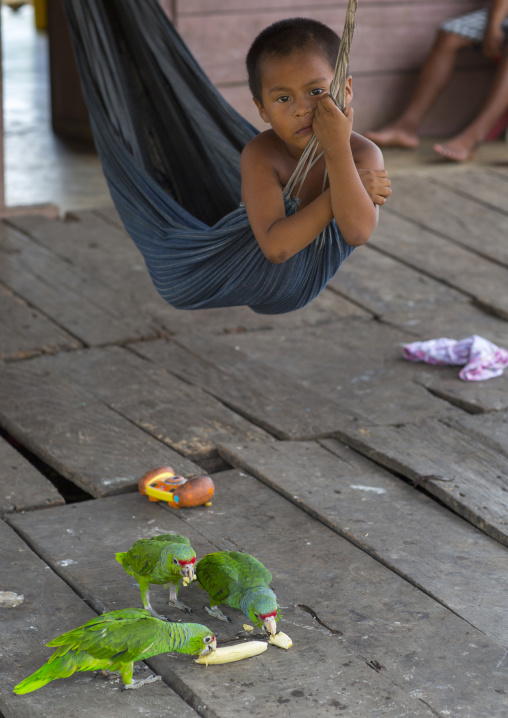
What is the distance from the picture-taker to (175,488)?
213cm

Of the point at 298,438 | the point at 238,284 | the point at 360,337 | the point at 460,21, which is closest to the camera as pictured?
the point at 238,284

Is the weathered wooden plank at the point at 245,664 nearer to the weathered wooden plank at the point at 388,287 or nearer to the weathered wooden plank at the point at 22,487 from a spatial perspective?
the weathered wooden plank at the point at 22,487

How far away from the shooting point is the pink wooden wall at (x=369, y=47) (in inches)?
186

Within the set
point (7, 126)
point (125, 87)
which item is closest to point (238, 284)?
point (125, 87)

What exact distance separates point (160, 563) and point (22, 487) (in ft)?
2.01

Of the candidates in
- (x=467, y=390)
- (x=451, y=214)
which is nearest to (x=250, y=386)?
(x=467, y=390)

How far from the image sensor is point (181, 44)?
2.70m

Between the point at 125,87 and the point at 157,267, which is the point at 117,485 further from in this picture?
the point at 125,87

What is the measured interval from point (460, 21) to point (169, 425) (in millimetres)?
3298

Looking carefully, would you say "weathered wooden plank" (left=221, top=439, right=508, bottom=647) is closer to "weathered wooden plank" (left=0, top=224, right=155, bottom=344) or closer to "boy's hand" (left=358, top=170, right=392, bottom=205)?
"boy's hand" (left=358, top=170, right=392, bottom=205)

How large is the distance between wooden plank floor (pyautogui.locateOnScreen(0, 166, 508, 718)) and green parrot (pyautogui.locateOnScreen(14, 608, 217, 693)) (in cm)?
5

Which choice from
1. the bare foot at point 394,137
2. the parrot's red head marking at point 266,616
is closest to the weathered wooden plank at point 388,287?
the bare foot at point 394,137

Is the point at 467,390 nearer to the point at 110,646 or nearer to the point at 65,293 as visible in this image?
the point at 65,293

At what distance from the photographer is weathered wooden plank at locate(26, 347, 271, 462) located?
2.46 metres
